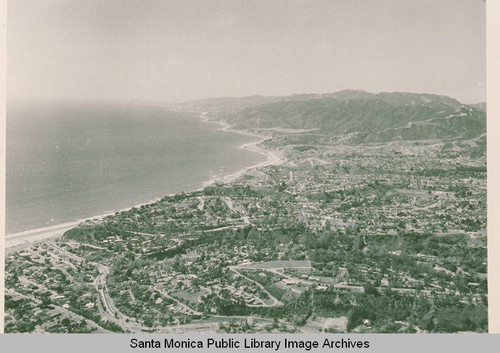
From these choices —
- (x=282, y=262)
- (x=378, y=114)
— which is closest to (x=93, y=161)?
(x=282, y=262)

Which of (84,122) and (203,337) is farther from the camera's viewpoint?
(84,122)

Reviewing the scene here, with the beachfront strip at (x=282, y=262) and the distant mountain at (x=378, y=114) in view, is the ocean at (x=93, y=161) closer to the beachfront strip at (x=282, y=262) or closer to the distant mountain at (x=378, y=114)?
the beachfront strip at (x=282, y=262)

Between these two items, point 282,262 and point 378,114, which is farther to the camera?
point 378,114

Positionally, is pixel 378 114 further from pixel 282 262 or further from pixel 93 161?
pixel 93 161

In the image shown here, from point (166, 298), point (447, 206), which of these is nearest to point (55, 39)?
point (166, 298)

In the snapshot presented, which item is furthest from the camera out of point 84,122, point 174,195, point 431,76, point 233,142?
point 233,142

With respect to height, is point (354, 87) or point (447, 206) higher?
point (354, 87)

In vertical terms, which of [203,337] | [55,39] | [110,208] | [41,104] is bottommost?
[203,337]

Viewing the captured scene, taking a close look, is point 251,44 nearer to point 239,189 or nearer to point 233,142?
point 239,189
